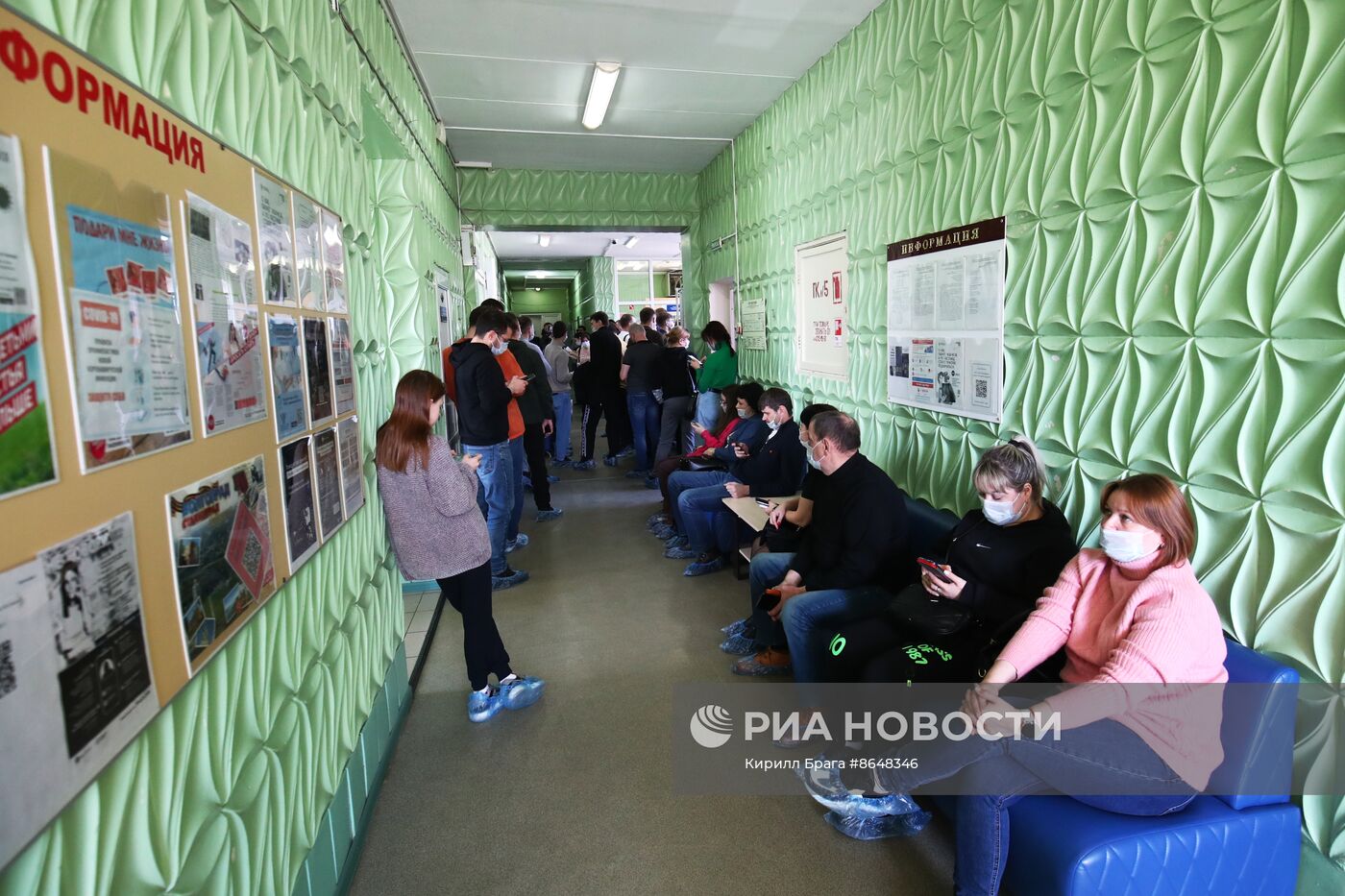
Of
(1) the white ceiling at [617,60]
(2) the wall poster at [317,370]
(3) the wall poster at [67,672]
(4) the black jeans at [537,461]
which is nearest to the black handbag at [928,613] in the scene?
(2) the wall poster at [317,370]

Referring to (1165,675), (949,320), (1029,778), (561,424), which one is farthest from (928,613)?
(561,424)

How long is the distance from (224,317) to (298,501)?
2.08 feet

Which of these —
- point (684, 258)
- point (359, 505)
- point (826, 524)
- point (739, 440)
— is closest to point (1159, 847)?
point (826, 524)

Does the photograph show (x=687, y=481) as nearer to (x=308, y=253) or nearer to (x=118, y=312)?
(x=308, y=253)

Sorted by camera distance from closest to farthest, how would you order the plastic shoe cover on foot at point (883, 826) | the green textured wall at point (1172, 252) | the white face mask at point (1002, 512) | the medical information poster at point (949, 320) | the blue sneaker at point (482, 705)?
the green textured wall at point (1172, 252)
the plastic shoe cover on foot at point (883, 826)
the white face mask at point (1002, 512)
the medical information poster at point (949, 320)
the blue sneaker at point (482, 705)

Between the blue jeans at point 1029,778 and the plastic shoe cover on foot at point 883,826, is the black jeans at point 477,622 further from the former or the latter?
the blue jeans at point 1029,778

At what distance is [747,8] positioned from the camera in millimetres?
4023

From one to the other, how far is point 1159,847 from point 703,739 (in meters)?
1.70

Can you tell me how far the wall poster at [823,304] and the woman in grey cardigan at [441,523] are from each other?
266 cm

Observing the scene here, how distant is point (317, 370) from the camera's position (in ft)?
7.62

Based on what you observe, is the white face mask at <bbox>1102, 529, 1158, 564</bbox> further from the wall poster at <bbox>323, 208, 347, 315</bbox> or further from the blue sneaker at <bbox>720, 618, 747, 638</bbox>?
the wall poster at <bbox>323, 208, 347, 315</bbox>

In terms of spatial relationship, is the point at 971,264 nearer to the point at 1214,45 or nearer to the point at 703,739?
the point at 1214,45

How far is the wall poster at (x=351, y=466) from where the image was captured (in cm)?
256

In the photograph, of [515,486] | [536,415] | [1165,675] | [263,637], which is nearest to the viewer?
[263,637]
